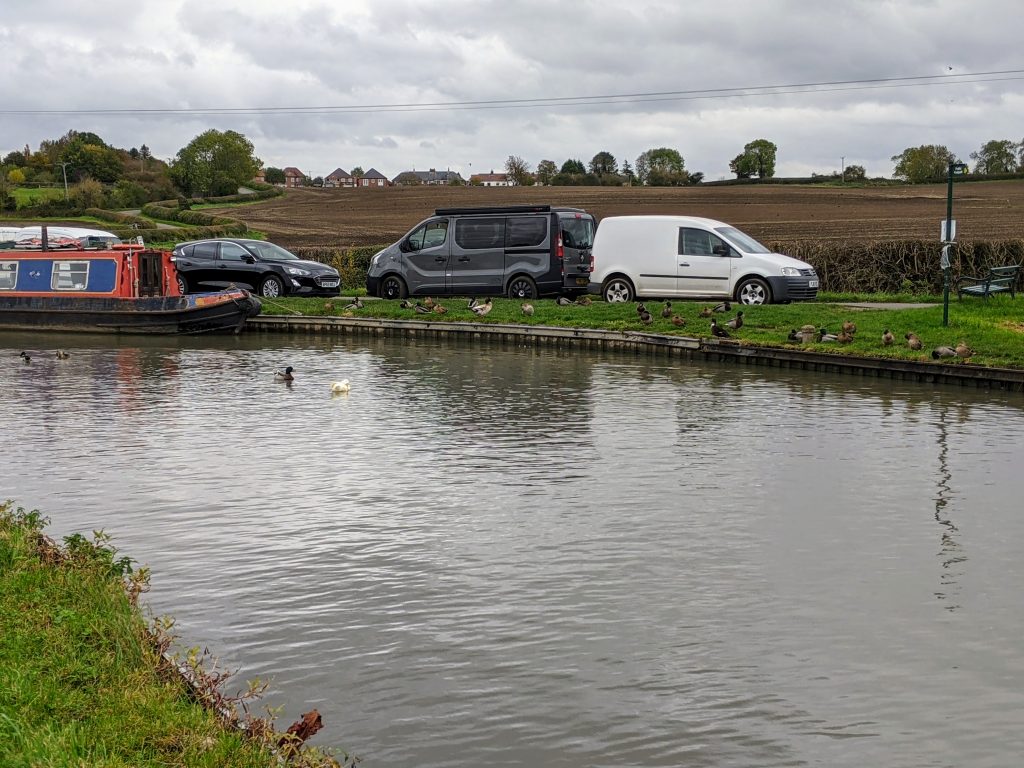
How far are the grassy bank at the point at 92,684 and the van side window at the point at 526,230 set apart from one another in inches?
777

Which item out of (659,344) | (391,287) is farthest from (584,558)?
(391,287)

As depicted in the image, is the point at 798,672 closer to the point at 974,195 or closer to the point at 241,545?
the point at 241,545

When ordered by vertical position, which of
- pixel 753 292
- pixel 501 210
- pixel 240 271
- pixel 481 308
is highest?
pixel 501 210

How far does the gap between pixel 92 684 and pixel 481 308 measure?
20.5 m

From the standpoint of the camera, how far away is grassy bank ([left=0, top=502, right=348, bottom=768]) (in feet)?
16.9

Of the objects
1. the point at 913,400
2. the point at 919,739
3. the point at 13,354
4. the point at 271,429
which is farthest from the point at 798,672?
the point at 13,354

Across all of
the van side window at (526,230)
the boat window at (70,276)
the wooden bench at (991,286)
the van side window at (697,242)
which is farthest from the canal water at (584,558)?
the boat window at (70,276)

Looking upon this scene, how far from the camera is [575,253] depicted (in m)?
27.4

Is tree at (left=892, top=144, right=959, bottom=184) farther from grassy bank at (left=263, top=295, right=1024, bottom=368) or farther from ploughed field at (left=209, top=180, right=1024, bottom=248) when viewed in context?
grassy bank at (left=263, top=295, right=1024, bottom=368)

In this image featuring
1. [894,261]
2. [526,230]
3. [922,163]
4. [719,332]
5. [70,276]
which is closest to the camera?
[719,332]

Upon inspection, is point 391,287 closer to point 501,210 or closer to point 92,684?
point 501,210

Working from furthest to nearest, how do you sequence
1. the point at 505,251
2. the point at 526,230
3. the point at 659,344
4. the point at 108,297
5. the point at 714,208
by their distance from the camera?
the point at 714,208
the point at 108,297
the point at 505,251
the point at 526,230
the point at 659,344

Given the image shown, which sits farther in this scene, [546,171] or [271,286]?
[546,171]

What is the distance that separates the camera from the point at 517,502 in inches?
432
